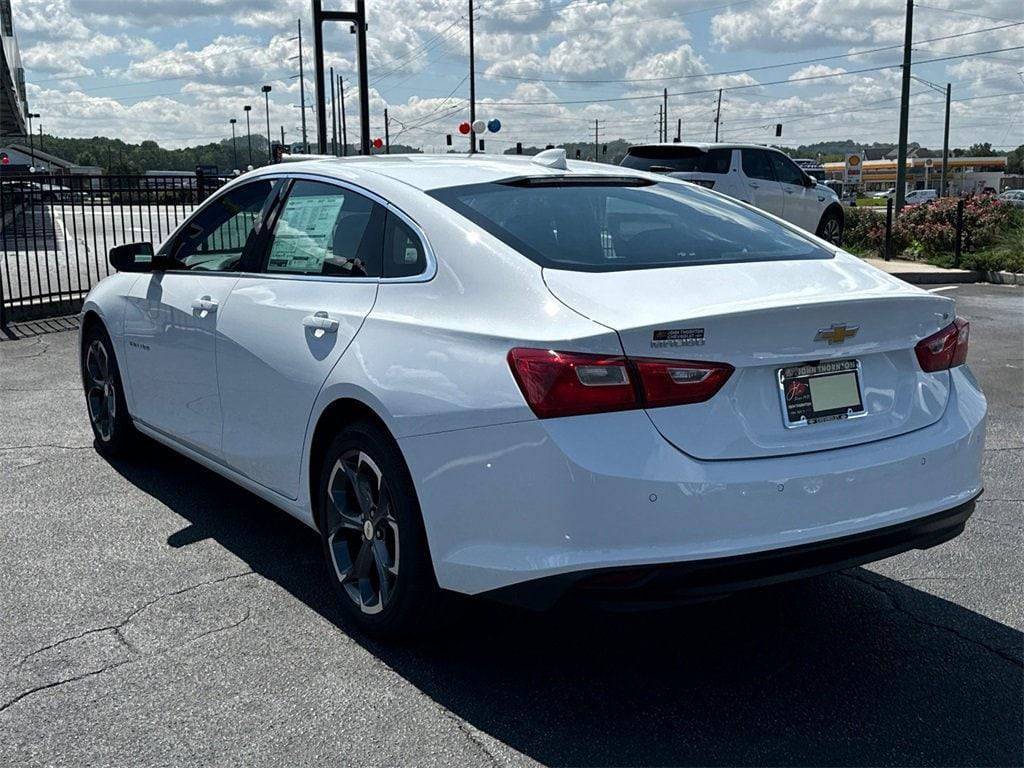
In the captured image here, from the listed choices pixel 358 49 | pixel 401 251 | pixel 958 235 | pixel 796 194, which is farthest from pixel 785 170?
pixel 401 251

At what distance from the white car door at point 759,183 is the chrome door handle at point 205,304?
46.5 feet

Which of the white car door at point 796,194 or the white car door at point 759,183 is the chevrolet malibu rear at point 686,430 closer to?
the white car door at point 759,183

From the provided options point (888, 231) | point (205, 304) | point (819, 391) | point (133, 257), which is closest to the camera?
point (819, 391)

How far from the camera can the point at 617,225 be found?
3916 mm

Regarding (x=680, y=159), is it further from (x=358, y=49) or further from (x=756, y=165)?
(x=358, y=49)

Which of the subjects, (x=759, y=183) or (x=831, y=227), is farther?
(x=831, y=227)

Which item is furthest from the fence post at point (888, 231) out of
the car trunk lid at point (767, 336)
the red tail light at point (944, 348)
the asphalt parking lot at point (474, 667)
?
the car trunk lid at point (767, 336)

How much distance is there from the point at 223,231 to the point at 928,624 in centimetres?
350

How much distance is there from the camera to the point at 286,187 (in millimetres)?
4648

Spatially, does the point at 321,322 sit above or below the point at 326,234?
below

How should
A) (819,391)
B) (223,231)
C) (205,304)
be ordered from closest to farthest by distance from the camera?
(819,391), (205,304), (223,231)

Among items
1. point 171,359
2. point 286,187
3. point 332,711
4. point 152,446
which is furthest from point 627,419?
point 152,446

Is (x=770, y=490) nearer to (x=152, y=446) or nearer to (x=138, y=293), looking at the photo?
(x=138, y=293)

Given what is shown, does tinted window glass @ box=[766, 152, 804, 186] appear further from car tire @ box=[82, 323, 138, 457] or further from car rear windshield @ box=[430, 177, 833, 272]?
car rear windshield @ box=[430, 177, 833, 272]
